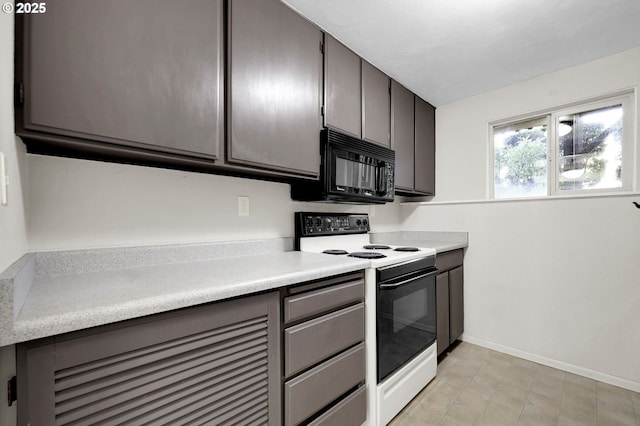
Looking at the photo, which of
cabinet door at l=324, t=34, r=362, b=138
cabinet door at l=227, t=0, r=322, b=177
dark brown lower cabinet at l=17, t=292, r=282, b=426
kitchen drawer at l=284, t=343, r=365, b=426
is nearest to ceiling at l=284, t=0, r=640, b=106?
cabinet door at l=324, t=34, r=362, b=138

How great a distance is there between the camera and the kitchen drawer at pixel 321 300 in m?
1.10

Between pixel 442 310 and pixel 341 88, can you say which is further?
pixel 442 310

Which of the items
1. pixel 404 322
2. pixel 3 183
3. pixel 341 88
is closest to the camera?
pixel 3 183

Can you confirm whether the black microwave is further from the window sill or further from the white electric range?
the window sill

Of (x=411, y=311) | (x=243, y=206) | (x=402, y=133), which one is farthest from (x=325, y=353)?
(x=402, y=133)

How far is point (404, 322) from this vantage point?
1.69 m

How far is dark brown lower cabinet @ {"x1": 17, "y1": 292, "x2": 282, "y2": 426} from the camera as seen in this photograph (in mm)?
639

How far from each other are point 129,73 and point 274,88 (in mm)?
644

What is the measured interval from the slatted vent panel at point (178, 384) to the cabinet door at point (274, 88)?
0.77m

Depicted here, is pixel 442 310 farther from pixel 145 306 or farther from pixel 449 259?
pixel 145 306

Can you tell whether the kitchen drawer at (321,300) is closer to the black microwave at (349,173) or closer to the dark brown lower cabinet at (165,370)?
the dark brown lower cabinet at (165,370)

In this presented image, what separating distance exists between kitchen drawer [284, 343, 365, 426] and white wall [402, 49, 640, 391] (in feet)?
5.71

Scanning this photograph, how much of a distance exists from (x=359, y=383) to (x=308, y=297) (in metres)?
0.65

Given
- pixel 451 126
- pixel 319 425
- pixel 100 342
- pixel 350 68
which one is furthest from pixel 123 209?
pixel 451 126
